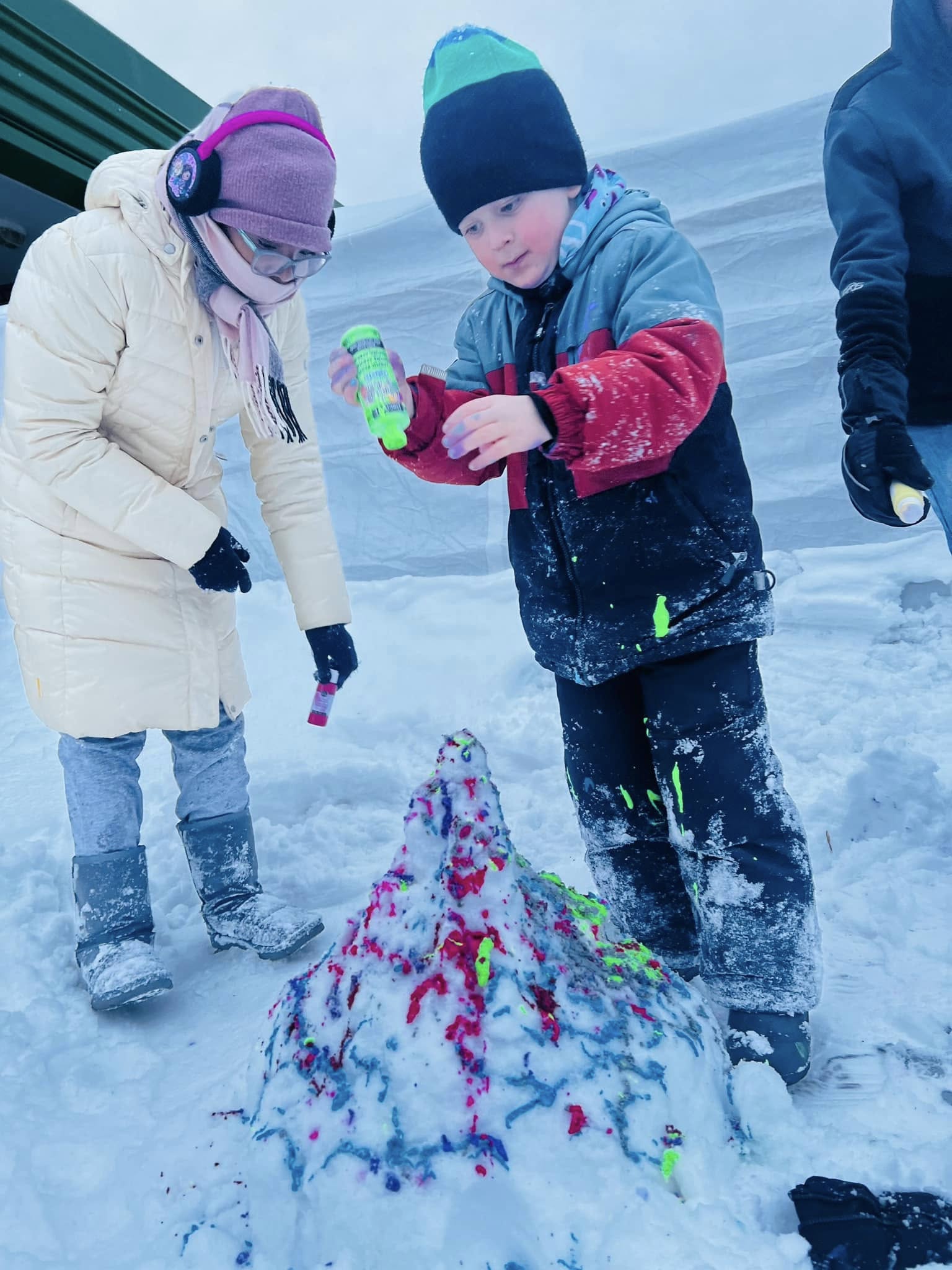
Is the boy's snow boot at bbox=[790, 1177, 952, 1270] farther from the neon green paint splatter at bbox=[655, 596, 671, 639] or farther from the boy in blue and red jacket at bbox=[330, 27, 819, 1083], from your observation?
the neon green paint splatter at bbox=[655, 596, 671, 639]

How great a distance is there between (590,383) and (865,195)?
867 mm

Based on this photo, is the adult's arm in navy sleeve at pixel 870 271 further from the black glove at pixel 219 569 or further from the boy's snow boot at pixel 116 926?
the boy's snow boot at pixel 116 926

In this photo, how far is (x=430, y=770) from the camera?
2449mm

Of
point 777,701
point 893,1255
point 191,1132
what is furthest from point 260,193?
point 777,701

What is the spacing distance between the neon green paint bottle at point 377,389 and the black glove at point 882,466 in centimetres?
79

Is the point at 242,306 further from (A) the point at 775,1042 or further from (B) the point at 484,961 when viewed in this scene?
(A) the point at 775,1042

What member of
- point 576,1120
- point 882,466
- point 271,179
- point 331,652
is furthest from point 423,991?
point 271,179

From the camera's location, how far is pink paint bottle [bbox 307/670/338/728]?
5.96 ft

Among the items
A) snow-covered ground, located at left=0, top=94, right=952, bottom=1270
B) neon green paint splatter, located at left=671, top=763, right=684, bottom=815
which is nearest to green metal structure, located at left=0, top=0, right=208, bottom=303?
snow-covered ground, located at left=0, top=94, right=952, bottom=1270

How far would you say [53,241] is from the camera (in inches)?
59.7

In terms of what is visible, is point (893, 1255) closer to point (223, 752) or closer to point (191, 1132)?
point (191, 1132)

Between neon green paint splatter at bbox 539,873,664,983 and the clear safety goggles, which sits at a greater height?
the clear safety goggles

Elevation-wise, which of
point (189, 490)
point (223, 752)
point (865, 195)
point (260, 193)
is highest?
point (260, 193)

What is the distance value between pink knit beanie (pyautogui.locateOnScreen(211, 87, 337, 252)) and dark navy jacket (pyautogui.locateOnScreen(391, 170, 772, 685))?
0.36 metres
